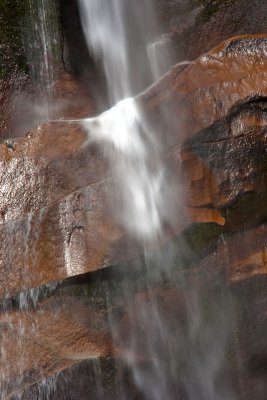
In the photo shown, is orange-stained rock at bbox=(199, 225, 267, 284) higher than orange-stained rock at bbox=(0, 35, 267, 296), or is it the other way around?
orange-stained rock at bbox=(0, 35, 267, 296)

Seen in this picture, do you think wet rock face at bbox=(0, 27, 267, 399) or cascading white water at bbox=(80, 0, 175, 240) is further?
cascading white water at bbox=(80, 0, 175, 240)

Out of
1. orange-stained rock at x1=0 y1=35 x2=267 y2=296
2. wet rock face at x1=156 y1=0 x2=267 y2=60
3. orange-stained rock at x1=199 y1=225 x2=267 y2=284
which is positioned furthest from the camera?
wet rock face at x1=156 y1=0 x2=267 y2=60

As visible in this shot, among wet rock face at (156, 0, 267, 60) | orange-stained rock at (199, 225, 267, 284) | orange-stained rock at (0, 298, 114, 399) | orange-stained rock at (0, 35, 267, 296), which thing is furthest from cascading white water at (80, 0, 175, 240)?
wet rock face at (156, 0, 267, 60)

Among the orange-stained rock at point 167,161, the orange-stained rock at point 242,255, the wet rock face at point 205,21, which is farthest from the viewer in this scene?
the wet rock face at point 205,21

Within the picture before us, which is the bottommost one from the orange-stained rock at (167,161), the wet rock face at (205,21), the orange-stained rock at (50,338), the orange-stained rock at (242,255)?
the orange-stained rock at (50,338)

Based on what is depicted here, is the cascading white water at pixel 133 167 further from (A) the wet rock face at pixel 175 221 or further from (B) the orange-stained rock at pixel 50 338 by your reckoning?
(B) the orange-stained rock at pixel 50 338

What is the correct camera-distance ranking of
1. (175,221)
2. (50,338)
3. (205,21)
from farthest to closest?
(205,21) < (50,338) < (175,221)

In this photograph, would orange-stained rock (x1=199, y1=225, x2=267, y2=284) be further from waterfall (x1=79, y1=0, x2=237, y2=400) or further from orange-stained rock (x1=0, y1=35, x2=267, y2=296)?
waterfall (x1=79, y1=0, x2=237, y2=400)

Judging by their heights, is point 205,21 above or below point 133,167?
above

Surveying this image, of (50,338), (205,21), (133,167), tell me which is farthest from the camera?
(205,21)

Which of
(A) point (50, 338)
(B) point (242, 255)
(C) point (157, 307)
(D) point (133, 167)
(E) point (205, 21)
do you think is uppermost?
(E) point (205, 21)

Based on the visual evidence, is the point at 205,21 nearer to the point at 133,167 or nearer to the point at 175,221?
the point at 133,167

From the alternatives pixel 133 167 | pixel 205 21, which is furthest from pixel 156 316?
pixel 205 21

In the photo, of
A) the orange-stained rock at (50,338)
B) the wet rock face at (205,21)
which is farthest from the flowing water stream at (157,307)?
the wet rock face at (205,21)
